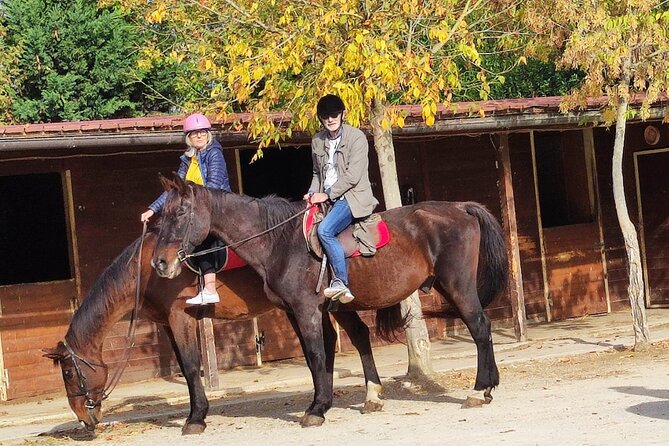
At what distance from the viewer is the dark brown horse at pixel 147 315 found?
8703 mm

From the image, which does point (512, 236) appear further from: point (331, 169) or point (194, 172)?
point (194, 172)

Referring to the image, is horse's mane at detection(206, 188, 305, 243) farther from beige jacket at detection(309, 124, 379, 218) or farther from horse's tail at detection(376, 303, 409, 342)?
horse's tail at detection(376, 303, 409, 342)

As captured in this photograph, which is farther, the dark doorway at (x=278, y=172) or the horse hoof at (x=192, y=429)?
the dark doorway at (x=278, y=172)

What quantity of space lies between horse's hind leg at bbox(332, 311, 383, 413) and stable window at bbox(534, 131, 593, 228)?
304 inches

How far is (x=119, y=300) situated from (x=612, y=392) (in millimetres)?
4260

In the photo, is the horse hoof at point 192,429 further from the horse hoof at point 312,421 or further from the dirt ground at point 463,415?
the horse hoof at point 312,421

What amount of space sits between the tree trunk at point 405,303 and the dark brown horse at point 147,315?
1656 mm

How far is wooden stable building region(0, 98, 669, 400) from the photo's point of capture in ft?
41.7

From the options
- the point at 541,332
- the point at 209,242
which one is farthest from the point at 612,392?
the point at 541,332

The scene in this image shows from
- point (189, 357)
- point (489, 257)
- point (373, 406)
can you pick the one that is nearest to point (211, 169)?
point (189, 357)

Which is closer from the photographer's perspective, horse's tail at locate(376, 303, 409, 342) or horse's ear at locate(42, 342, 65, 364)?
horse's ear at locate(42, 342, 65, 364)

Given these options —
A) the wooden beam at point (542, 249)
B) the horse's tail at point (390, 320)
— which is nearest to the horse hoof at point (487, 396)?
the horse's tail at point (390, 320)

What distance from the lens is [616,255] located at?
16.9 metres

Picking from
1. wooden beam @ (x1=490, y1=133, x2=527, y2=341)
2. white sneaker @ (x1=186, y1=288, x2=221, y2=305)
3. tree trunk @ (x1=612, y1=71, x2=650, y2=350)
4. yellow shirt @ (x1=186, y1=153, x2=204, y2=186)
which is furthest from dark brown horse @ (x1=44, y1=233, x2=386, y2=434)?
wooden beam @ (x1=490, y1=133, x2=527, y2=341)
